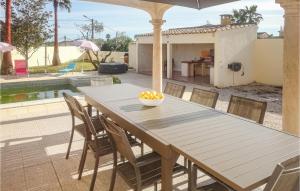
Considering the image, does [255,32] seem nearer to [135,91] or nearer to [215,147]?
[135,91]

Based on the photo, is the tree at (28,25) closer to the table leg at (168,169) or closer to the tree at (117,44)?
the tree at (117,44)

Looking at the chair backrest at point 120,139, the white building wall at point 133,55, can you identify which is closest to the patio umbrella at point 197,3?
the chair backrest at point 120,139

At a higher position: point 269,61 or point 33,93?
point 269,61

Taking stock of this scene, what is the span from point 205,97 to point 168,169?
2.42 meters

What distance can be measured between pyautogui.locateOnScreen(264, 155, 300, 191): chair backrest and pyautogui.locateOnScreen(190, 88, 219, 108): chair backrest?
2696 millimetres

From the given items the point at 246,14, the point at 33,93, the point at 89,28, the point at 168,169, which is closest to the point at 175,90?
the point at 168,169

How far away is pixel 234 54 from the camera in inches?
594

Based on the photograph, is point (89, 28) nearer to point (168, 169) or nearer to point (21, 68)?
point (21, 68)

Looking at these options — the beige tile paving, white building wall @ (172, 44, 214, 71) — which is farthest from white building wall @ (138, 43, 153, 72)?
the beige tile paving

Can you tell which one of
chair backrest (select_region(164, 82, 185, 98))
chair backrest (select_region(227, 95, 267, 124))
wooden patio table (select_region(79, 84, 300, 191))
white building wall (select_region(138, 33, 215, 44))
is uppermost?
white building wall (select_region(138, 33, 215, 44))

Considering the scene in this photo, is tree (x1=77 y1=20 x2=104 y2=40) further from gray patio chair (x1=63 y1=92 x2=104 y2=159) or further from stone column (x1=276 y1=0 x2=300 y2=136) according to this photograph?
stone column (x1=276 y1=0 x2=300 y2=136)

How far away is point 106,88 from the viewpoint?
654 centimetres

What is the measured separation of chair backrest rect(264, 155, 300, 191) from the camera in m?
2.04

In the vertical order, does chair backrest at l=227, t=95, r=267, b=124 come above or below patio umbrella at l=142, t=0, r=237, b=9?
below
